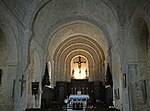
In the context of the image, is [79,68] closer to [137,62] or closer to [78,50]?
[78,50]

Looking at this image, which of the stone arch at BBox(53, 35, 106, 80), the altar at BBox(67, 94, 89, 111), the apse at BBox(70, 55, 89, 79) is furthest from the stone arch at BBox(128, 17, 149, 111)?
the apse at BBox(70, 55, 89, 79)

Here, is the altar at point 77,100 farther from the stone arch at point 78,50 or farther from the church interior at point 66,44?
the stone arch at point 78,50

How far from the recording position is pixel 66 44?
22.9 metres

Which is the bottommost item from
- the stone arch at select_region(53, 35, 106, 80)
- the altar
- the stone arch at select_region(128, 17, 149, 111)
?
the altar

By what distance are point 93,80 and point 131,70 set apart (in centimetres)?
1426

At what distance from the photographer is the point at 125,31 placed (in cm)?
1080

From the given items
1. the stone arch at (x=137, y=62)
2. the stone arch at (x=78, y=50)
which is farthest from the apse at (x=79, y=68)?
the stone arch at (x=137, y=62)

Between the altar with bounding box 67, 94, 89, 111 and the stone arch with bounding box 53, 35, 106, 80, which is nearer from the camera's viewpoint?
the altar with bounding box 67, 94, 89, 111

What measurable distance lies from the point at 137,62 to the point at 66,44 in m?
13.7

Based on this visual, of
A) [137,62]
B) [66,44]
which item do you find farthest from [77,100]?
[137,62]

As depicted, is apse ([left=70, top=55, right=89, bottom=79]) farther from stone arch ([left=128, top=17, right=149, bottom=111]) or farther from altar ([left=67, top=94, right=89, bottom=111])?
stone arch ([left=128, top=17, right=149, bottom=111])

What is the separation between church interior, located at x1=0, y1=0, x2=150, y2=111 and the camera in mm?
9734

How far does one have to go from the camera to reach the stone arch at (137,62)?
961 centimetres

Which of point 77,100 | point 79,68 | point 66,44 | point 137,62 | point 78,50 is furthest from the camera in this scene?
point 79,68
